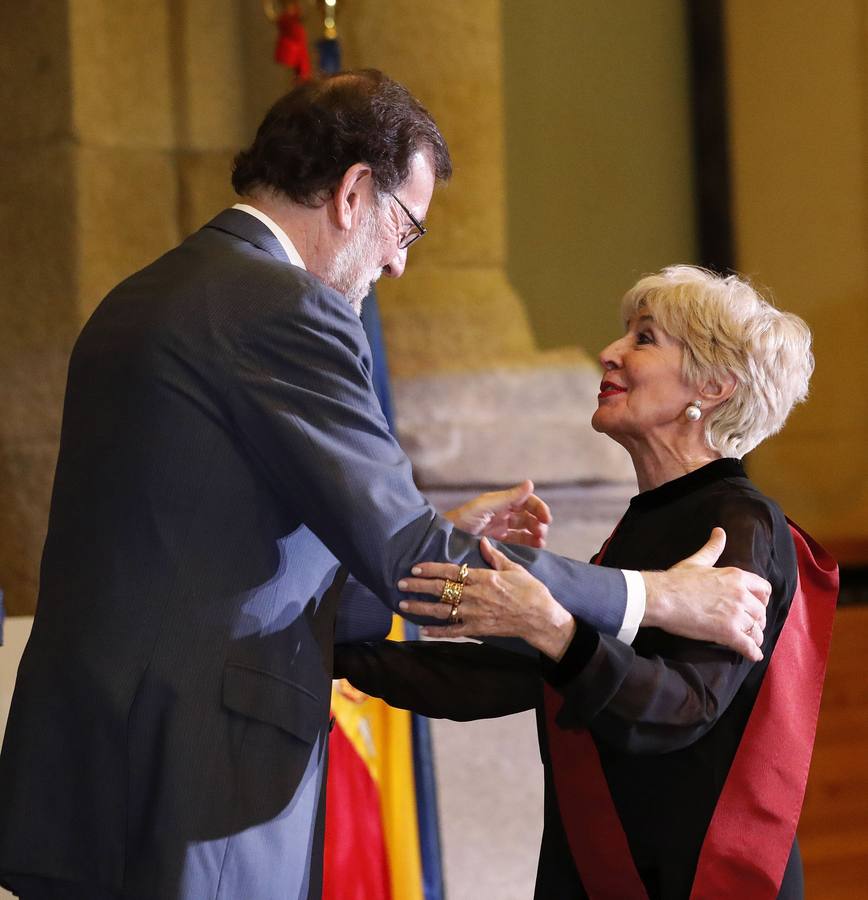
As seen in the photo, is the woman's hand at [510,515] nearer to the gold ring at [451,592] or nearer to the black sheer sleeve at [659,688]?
the black sheer sleeve at [659,688]

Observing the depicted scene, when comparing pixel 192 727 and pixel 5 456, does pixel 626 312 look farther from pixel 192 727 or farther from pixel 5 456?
pixel 5 456

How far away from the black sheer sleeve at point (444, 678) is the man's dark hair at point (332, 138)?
738 millimetres

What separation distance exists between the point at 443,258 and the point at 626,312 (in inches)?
67.9

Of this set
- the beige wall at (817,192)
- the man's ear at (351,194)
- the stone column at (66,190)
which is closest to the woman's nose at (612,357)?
the man's ear at (351,194)

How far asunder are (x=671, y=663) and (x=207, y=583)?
0.64 meters

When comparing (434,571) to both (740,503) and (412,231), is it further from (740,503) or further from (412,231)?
(412,231)

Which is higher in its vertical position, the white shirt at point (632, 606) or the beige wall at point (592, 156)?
the beige wall at point (592, 156)

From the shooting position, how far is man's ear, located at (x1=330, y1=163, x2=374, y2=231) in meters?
1.90

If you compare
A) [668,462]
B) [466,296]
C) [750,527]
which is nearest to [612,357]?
[668,462]

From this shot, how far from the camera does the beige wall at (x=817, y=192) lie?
4578 millimetres

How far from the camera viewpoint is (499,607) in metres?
1.62

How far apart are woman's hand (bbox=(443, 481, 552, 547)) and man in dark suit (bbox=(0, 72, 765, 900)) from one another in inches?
20.1

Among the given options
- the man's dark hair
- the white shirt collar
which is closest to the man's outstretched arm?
the white shirt collar

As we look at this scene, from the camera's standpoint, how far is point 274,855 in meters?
1.62
